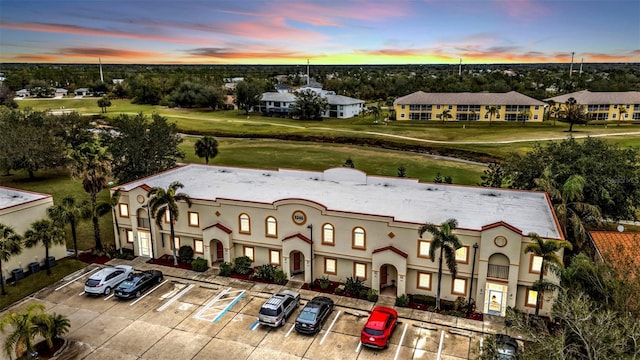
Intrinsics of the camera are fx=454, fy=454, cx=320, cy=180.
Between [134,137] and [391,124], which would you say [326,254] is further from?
[391,124]

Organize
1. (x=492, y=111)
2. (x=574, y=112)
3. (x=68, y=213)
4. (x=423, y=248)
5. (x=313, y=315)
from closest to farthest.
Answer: (x=313, y=315) < (x=423, y=248) < (x=68, y=213) < (x=574, y=112) < (x=492, y=111)

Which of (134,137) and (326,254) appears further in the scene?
(134,137)

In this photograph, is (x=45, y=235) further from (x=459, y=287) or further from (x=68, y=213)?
(x=459, y=287)

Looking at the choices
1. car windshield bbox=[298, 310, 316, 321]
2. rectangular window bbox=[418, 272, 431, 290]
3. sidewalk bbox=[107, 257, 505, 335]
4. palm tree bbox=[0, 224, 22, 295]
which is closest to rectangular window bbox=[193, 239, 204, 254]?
sidewalk bbox=[107, 257, 505, 335]

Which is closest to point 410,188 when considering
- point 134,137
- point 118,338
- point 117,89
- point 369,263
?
point 369,263

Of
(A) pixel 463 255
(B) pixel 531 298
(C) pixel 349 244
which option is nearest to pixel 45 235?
(C) pixel 349 244

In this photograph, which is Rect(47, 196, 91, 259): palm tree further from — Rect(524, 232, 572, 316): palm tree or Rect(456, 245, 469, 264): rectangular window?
Rect(524, 232, 572, 316): palm tree
